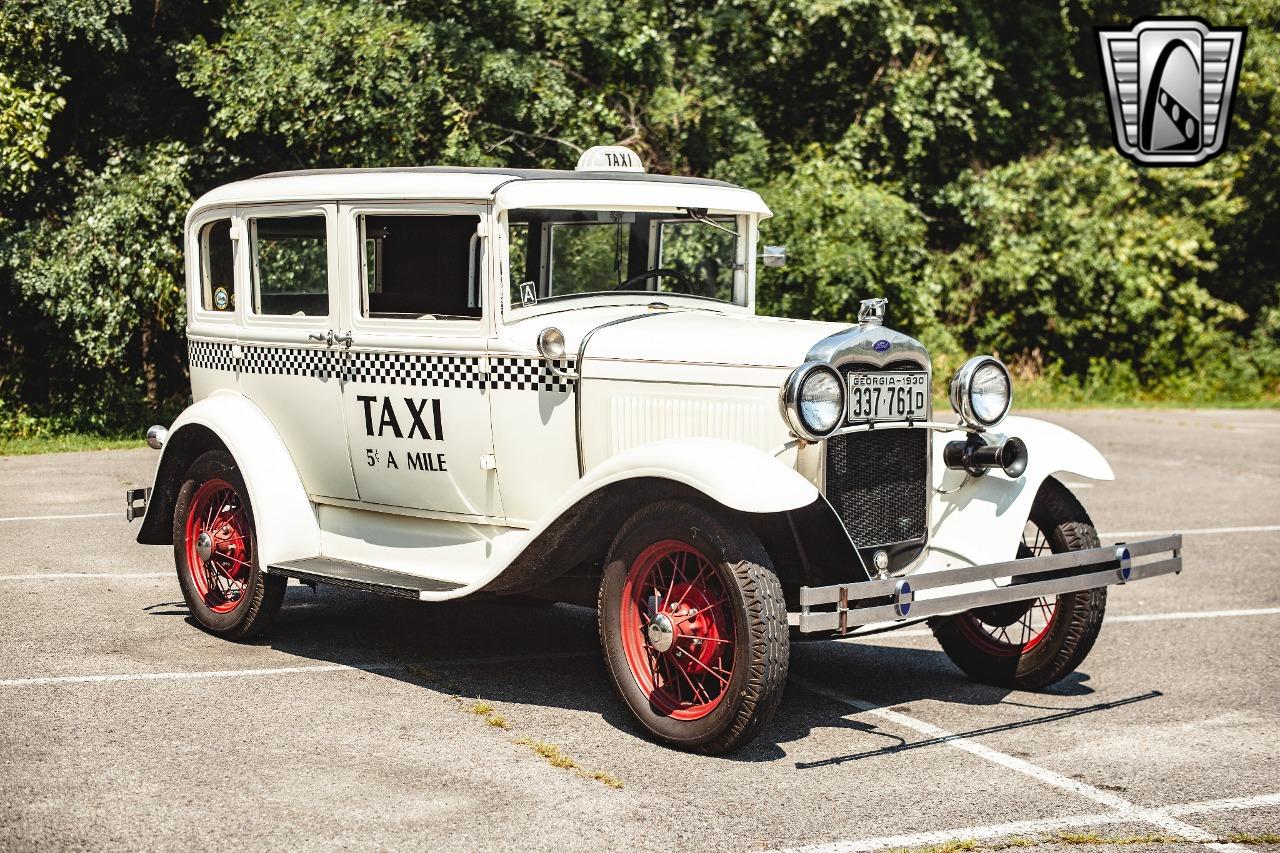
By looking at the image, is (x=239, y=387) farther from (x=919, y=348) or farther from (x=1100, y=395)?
(x=1100, y=395)

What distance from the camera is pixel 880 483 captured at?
5762 millimetres

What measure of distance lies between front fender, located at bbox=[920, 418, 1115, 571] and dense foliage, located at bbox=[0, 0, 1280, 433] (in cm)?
964

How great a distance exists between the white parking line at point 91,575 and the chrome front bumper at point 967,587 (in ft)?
14.8

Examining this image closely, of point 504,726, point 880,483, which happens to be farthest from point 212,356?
point 880,483

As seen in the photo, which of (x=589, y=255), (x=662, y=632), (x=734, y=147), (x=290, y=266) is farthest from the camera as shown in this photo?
(x=734, y=147)

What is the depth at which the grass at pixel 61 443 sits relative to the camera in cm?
1457

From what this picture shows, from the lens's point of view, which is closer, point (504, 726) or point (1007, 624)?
point (504, 726)

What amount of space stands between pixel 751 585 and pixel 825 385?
78 centimetres

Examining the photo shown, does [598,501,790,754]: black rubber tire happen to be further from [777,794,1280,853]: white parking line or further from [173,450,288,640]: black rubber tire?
[173,450,288,640]: black rubber tire

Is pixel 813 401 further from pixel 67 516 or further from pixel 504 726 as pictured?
pixel 67 516

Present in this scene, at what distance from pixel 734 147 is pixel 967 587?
12853 mm

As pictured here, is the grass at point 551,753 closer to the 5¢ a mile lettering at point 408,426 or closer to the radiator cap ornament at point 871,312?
the 5¢ a mile lettering at point 408,426

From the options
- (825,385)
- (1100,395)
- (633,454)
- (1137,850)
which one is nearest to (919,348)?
(825,385)

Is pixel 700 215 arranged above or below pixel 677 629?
above
